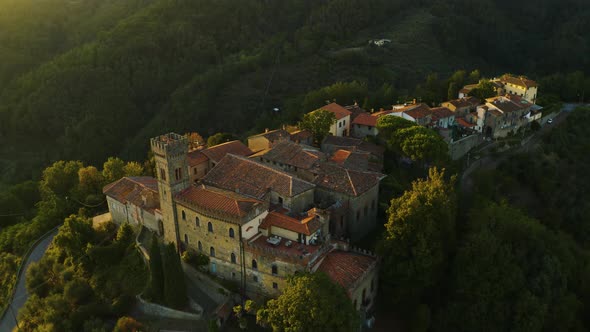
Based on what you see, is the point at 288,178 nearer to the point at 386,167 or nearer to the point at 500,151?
the point at 386,167

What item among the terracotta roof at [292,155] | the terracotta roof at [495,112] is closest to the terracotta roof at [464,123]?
the terracotta roof at [495,112]

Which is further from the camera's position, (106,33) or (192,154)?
(106,33)

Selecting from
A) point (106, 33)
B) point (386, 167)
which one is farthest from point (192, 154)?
point (106, 33)

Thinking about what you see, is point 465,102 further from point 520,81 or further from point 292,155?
point 292,155

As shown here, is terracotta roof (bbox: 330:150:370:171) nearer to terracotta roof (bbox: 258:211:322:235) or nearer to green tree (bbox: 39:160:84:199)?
terracotta roof (bbox: 258:211:322:235)

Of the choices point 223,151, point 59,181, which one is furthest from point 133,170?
point 223,151
